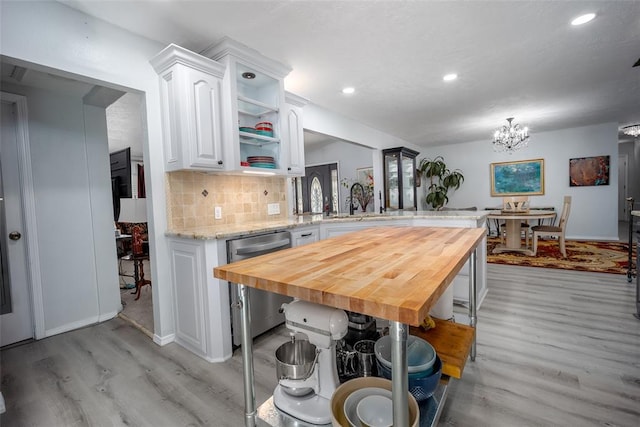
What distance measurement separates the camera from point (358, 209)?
23.6 feet

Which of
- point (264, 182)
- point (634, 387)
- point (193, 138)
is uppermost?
point (193, 138)

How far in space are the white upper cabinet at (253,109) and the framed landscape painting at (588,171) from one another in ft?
22.0

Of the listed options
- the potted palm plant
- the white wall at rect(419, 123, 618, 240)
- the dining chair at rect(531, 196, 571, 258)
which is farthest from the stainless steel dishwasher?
the white wall at rect(419, 123, 618, 240)

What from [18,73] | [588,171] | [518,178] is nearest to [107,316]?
[18,73]

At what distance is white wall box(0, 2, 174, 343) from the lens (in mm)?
1639

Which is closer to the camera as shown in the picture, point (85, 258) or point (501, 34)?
point (501, 34)

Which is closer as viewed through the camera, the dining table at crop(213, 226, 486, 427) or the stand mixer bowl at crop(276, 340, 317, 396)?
the dining table at crop(213, 226, 486, 427)

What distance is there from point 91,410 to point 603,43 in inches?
185

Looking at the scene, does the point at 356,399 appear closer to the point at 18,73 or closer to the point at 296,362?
the point at 296,362

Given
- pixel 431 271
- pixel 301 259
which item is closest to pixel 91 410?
pixel 301 259

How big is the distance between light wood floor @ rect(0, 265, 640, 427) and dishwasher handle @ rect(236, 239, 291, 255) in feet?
2.38

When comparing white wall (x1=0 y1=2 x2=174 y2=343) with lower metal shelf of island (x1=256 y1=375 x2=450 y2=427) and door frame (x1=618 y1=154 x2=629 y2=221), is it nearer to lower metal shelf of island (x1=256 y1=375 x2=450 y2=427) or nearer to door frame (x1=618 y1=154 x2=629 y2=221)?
lower metal shelf of island (x1=256 y1=375 x2=450 y2=427)

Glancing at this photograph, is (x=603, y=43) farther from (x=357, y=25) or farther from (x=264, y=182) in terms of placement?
(x=264, y=182)

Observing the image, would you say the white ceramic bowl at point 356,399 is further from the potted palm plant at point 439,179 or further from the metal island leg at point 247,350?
the potted palm plant at point 439,179
